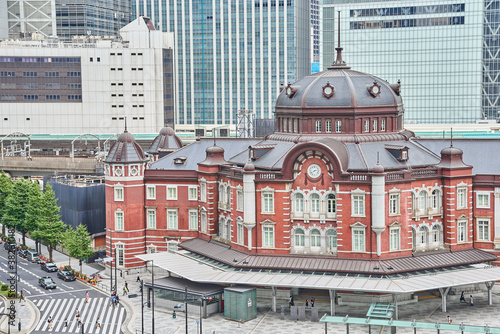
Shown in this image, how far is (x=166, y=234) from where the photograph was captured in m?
132

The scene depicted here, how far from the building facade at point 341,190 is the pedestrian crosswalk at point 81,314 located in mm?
14941

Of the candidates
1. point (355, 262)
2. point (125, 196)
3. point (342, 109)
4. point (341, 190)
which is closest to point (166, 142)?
point (125, 196)

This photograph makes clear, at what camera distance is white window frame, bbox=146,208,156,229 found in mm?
131875

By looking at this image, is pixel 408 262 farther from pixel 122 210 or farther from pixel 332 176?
pixel 122 210

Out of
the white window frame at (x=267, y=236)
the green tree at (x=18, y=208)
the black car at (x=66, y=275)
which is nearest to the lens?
the white window frame at (x=267, y=236)

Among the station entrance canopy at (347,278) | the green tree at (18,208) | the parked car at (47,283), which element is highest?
the green tree at (18,208)

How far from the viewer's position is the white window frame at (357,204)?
362 ft

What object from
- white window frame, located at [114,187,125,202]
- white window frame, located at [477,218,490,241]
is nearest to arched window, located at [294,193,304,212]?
white window frame, located at [477,218,490,241]

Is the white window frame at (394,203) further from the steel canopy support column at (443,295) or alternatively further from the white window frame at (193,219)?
the white window frame at (193,219)

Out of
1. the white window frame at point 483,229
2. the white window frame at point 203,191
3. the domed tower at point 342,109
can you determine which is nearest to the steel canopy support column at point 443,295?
the white window frame at point 483,229

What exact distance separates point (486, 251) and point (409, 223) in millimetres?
11953

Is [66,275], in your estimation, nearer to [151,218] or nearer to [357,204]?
[151,218]

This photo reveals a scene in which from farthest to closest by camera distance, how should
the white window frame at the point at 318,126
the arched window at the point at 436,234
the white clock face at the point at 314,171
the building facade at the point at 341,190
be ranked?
the white window frame at the point at 318,126
the arched window at the point at 436,234
the white clock face at the point at 314,171
the building facade at the point at 341,190

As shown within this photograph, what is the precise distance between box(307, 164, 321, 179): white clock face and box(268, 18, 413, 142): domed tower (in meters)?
6.91
